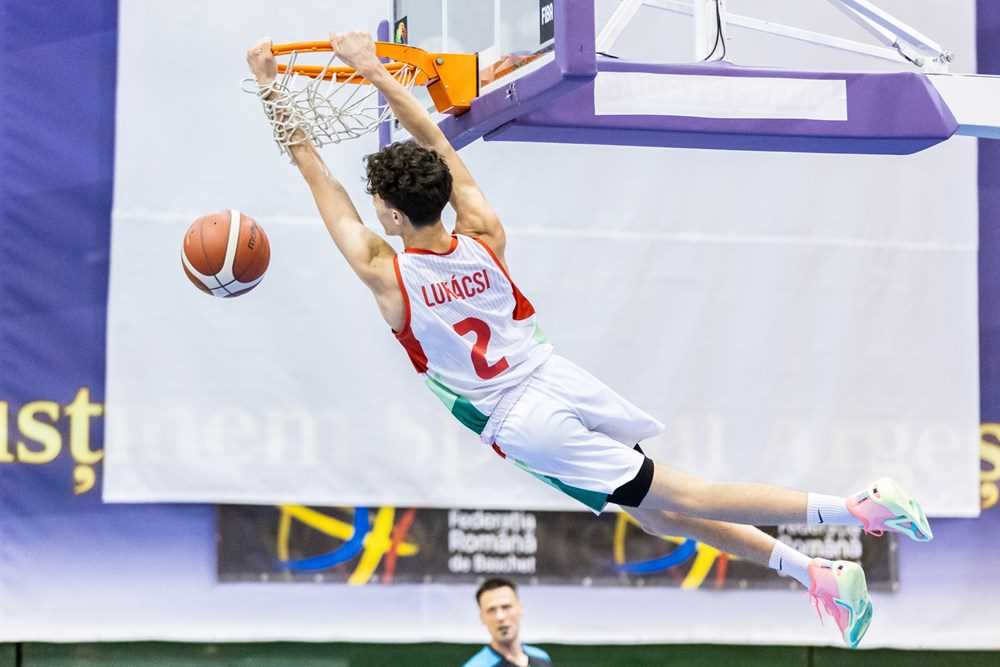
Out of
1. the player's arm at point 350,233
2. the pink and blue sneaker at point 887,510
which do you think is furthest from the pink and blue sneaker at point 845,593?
the player's arm at point 350,233

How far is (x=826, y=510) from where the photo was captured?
17.7 ft

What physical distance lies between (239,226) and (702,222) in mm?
4001

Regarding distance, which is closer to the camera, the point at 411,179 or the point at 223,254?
the point at 411,179

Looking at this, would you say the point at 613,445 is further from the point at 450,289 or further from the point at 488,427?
the point at 450,289

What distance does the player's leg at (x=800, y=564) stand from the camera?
5.50 m

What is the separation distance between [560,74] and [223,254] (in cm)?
155

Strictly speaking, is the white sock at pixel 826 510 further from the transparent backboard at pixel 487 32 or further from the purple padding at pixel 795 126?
the transparent backboard at pixel 487 32

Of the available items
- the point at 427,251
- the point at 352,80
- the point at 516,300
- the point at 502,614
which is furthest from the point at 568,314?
the point at 427,251

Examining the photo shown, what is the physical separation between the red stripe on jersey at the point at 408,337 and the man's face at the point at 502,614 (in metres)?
2.81

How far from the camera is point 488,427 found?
5.44 metres

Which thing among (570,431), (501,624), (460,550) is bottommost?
(501,624)

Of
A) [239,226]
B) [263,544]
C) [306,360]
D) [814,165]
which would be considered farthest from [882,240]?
[239,226]

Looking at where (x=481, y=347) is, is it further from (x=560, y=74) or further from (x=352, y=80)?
(x=352, y=80)

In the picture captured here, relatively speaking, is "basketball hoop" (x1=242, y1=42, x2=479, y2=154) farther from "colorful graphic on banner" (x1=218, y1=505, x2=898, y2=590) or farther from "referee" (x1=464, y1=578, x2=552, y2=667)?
"colorful graphic on banner" (x1=218, y1=505, x2=898, y2=590)
